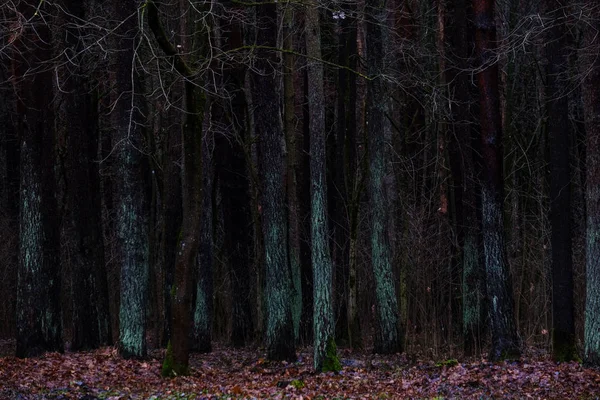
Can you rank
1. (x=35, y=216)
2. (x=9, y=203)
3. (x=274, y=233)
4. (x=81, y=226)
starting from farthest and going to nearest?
(x=9, y=203) → (x=81, y=226) → (x=35, y=216) → (x=274, y=233)

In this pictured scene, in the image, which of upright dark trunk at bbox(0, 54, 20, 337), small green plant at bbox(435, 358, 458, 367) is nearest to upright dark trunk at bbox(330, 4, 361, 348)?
small green plant at bbox(435, 358, 458, 367)

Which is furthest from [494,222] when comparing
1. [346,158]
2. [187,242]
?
[346,158]

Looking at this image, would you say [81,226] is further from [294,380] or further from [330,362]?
[294,380]

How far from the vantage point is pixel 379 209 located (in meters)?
19.1

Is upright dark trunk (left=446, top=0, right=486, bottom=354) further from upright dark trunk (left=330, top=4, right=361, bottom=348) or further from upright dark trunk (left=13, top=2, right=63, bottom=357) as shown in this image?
upright dark trunk (left=13, top=2, right=63, bottom=357)

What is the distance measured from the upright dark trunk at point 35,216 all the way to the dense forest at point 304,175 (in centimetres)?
4

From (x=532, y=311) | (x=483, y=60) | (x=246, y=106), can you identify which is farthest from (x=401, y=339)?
(x=246, y=106)

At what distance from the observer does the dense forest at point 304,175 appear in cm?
1540

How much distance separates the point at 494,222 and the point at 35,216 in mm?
9583

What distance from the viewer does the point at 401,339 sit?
62.5ft

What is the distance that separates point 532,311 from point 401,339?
17.2 feet

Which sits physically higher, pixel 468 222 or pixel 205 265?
pixel 468 222

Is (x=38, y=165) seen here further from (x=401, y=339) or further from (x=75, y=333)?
(x=401, y=339)

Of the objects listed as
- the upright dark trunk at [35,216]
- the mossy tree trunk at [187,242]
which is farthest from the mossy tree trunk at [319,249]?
the upright dark trunk at [35,216]
